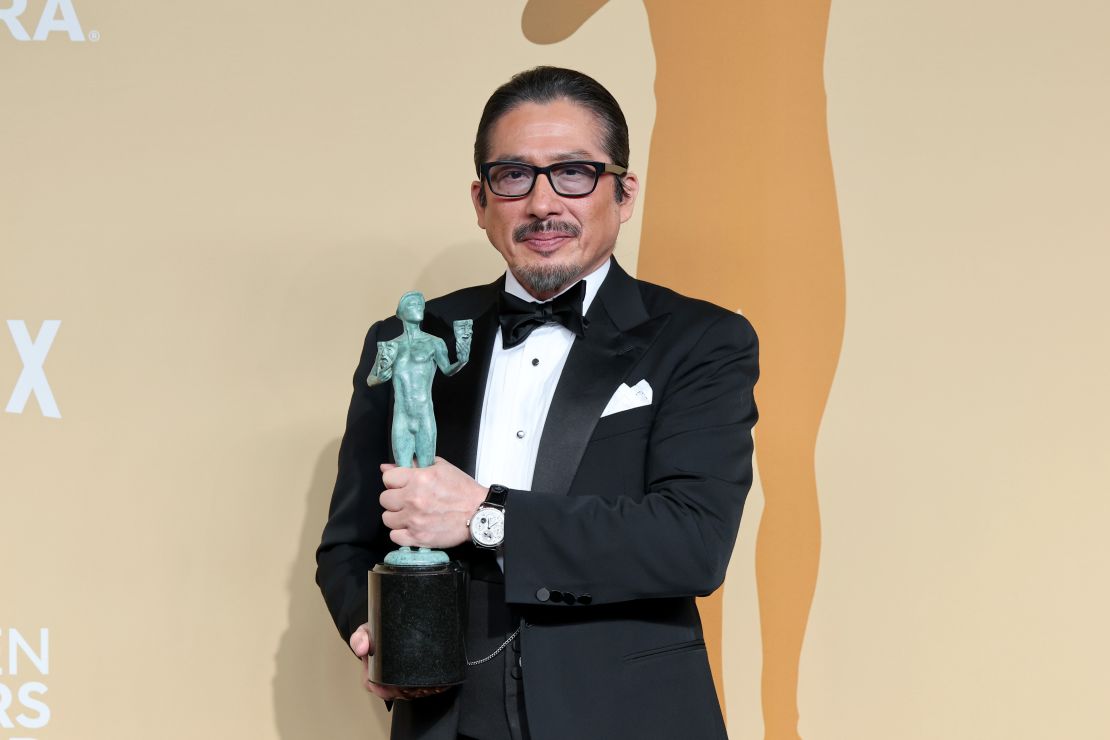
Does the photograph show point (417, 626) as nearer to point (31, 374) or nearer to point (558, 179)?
point (558, 179)

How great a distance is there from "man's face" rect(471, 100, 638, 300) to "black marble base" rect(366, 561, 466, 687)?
1.79 ft

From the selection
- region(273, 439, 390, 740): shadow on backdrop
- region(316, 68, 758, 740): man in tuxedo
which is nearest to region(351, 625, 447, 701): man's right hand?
region(316, 68, 758, 740): man in tuxedo

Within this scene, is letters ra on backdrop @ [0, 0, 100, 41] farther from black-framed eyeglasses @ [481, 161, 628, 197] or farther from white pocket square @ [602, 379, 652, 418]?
white pocket square @ [602, 379, 652, 418]

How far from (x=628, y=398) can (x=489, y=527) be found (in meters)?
0.33

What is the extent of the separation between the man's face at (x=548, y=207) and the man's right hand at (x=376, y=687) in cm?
62

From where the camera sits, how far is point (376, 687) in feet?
6.06

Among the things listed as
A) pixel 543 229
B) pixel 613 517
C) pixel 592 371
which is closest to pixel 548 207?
pixel 543 229

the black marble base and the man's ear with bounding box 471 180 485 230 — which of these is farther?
the man's ear with bounding box 471 180 485 230

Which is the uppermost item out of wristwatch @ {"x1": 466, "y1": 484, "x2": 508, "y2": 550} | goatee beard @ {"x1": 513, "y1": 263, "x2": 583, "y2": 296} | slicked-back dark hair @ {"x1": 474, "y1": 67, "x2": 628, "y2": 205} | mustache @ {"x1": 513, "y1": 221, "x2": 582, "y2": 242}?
slicked-back dark hair @ {"x1": 474, "y1": 67, "x2": 628, "y2": 205}

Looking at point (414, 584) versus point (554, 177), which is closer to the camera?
point (414, 584)

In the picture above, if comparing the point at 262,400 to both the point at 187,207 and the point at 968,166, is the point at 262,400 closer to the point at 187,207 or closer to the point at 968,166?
the point at 187,207

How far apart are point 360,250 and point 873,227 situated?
1.15 metres

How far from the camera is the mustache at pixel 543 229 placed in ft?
6.75

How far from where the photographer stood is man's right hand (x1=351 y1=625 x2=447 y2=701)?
1820 millimetres
